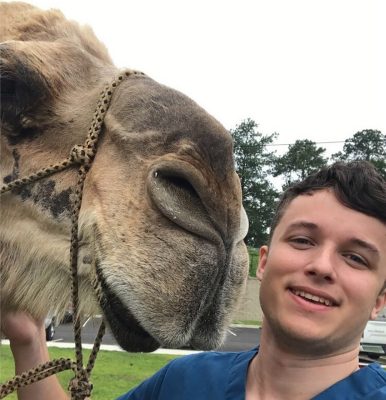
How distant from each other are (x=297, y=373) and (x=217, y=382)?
0.30 metres

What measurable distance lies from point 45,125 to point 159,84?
1.79 feet

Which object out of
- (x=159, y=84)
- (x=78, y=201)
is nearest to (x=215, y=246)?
(x=78, y=201)

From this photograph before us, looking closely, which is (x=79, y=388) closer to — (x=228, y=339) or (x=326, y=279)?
(x=326, y=279)

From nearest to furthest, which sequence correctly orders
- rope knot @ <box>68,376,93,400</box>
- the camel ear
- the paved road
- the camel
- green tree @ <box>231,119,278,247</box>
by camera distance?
the camel, rope knot @ <box>68,376,93,400</box>, the camel ear, the paved road, green tree @ <box>231,119,278,247</box>

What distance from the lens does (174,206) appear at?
6.81 feet

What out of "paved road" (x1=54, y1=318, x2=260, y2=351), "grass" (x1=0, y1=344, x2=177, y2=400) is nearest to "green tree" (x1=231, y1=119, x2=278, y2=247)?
"paved road" (x1=54, y1=318, x2=260, y2=351)

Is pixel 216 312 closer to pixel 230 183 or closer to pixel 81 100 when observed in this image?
pixel 230 183

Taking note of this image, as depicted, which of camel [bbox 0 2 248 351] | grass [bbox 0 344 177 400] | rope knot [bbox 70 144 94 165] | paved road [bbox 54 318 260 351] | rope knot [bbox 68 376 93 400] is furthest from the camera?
paved road [bbox 54 318 260 351]

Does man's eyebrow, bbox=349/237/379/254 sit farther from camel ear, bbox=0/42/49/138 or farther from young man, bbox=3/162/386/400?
camel ear, bbox=0/42/49/138

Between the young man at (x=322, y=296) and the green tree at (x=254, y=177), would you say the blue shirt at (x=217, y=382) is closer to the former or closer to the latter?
the young man at (x=322, y=296)

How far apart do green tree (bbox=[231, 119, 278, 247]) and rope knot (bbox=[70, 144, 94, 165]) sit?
36030mm

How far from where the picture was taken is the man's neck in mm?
1839

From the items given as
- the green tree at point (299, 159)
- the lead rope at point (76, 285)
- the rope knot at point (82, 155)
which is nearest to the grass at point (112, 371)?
the lead rope at point (76, 285)

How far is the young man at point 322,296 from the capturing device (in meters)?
1.79
